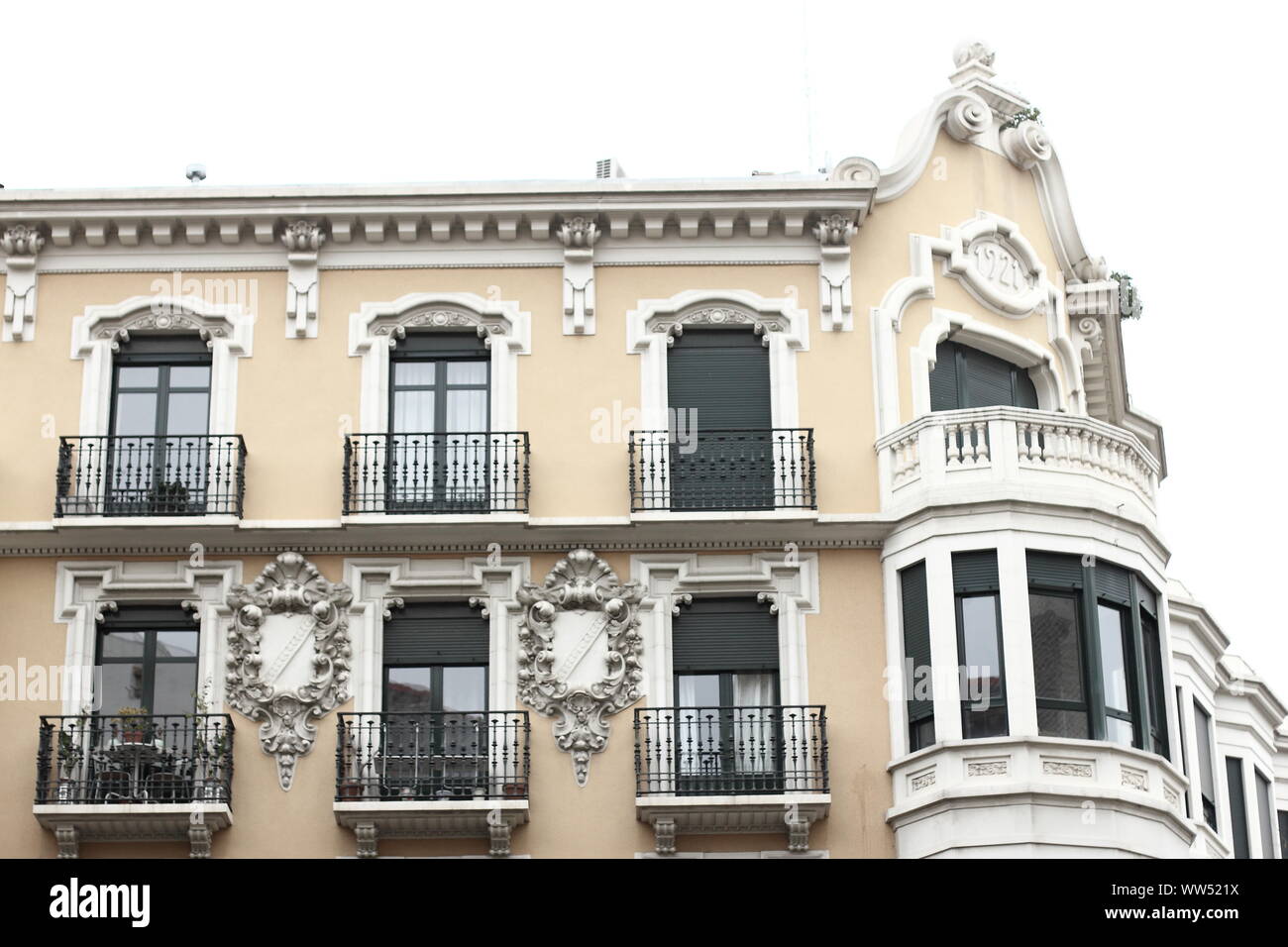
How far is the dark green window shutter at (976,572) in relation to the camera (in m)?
27.9

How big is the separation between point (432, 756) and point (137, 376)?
6.34 meters

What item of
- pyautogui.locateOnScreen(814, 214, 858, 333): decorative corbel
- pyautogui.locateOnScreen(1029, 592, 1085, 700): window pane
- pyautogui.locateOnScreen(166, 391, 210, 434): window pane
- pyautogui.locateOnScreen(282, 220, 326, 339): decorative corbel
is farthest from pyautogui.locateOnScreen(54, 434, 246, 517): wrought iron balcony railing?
pyautogui.locateOnScreen(1029, 592, 1085, 700): window pane

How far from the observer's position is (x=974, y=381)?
101ft

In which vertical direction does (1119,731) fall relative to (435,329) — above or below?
below

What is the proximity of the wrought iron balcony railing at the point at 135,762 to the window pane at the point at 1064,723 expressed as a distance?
9135 millimetres

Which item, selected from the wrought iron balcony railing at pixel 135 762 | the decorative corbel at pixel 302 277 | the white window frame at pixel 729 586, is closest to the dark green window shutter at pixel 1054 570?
the white window frame at pixel 729 586

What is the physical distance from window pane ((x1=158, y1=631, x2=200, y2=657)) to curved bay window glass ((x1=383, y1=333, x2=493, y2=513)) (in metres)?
2.79

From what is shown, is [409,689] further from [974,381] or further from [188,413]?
[974,381]

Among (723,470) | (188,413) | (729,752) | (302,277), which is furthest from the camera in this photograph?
(302,277)

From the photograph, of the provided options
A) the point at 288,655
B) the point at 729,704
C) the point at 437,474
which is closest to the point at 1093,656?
the point at 729,704

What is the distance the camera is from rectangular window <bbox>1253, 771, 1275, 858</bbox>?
1310 inches

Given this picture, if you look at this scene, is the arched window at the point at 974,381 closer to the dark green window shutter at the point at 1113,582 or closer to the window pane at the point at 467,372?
the dark green window shutter at the point at 1113,582

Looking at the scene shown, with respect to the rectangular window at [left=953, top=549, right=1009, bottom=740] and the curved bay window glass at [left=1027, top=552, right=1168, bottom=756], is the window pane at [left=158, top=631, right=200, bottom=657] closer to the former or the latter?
the rectangular window at [left=953, top=549, right=1009, bottom=740]

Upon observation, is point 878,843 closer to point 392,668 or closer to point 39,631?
point 392,668
